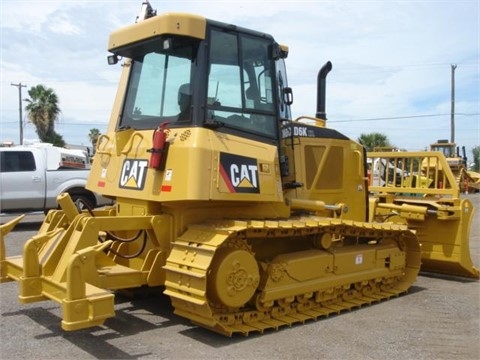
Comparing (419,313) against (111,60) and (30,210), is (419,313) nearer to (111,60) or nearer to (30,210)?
(111,60)

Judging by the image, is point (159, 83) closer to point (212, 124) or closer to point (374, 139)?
point (212, 124)

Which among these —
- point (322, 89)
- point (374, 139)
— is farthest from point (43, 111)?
point (322, 89)

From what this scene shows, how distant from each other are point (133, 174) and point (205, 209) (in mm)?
865

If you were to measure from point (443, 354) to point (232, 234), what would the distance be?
2172mm

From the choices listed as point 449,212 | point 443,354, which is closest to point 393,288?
point 449,212

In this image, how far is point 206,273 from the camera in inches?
184

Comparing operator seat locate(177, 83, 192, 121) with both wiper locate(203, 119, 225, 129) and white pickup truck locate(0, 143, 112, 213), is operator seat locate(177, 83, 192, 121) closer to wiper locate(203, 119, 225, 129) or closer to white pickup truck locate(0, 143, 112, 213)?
wiper locate(203, 119, 225, 129)

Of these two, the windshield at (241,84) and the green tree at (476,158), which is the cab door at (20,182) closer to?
the windshield at (241,84)

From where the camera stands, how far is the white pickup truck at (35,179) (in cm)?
1291

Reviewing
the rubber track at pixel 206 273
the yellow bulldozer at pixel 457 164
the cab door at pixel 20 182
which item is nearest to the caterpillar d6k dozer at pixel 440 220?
the rubber track at pixel 206 273

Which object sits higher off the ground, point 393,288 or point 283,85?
point 283,85

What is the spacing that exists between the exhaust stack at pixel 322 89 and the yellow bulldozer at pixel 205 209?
862mm

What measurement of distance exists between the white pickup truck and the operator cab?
7352 millimetres

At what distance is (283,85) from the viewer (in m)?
6.19
